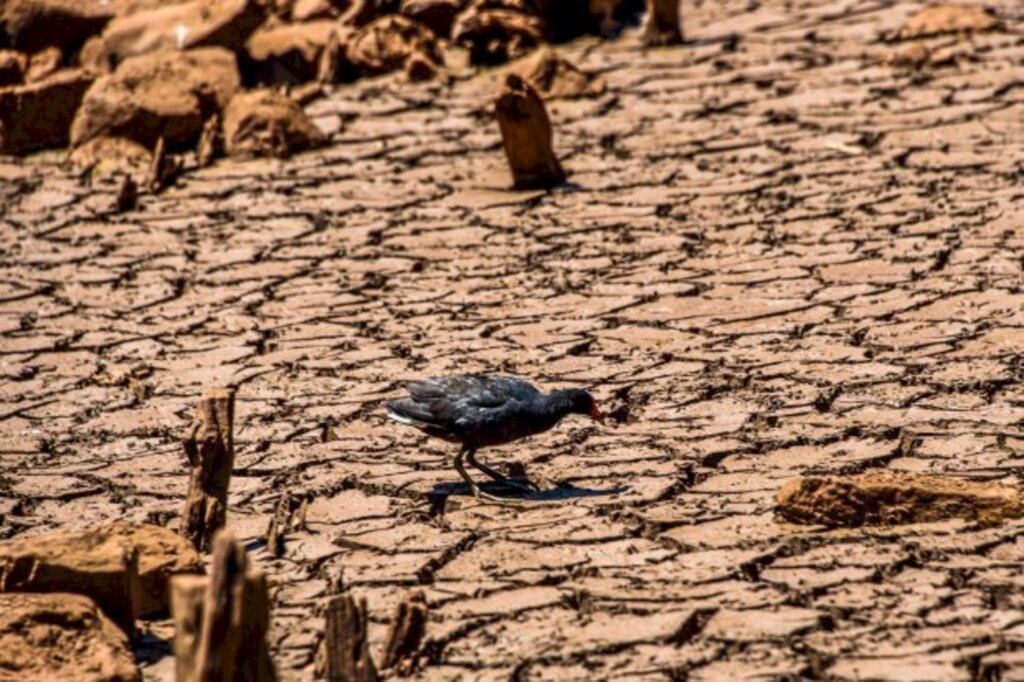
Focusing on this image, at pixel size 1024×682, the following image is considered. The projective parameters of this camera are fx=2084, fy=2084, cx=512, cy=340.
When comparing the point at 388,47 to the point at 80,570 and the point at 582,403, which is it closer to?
the point at 582,403

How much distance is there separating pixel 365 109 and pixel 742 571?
6.30m

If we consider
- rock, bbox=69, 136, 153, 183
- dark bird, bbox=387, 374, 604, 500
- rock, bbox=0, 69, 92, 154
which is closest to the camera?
dark bird, bbox=387, 374, 604, 500

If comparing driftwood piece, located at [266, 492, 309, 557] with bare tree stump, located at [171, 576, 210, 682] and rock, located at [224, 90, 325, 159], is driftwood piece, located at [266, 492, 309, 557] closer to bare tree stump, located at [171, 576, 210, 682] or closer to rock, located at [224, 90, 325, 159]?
bare tree stump, located at [171, 576, 210, 682]

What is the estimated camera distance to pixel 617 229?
9.26 metres

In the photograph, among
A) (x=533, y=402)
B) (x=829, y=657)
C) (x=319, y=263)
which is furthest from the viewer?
(x=319, y=263)

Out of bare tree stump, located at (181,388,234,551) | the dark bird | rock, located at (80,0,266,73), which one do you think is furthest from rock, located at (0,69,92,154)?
bare tree stump, located at (181,388,234,551)

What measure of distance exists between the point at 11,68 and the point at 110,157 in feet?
4.22

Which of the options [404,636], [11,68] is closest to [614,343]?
[404,636]

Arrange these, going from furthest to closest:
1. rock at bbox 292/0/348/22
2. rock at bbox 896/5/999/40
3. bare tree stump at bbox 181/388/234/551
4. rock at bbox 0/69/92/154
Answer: rock at bbox 292/0/348/22, rock at bbox 896/5/999/40, rock at bbox 0/69/92/154, bare tree stump at bbox 181/388/234/551

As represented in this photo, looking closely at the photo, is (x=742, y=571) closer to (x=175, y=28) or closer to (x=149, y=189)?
(x=149, y=189)

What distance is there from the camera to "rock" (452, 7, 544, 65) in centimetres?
1184

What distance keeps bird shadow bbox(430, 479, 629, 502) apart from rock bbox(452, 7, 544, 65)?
5811 mm

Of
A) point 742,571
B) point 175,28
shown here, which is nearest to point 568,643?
point 742,571

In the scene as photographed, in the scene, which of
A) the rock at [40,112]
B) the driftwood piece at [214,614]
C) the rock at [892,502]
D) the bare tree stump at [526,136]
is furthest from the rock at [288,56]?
the driftwood piece at [214,614]
